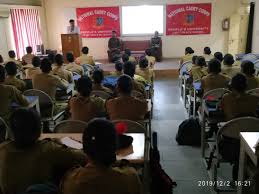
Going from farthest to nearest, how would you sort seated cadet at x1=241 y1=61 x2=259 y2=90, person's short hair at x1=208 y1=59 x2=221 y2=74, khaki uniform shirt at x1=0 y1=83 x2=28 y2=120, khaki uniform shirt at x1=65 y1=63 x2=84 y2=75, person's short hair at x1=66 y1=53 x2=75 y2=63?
person's short hair at x1=66 y1=53 x2=75 y2=63, khaki uniform shirt at x1=65 y1=63 x2=84 y2=75, person's short hair at x1=208 y1=59 x2=221 y2=74, seated cadet at x1=241 y1=61 x2=259 y2=90, khaki uniform shirt at x1=0 y1=83 x2=28 y2=120

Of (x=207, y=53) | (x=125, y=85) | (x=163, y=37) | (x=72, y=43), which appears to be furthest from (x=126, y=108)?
(x=163, y=37)

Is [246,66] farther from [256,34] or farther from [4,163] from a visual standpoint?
[256,34]

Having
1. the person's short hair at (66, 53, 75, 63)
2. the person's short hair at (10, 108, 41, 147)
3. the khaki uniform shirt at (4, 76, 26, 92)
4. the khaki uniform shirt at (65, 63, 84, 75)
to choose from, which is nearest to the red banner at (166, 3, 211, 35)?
the person's short hair at (66, 53, 75, 63)

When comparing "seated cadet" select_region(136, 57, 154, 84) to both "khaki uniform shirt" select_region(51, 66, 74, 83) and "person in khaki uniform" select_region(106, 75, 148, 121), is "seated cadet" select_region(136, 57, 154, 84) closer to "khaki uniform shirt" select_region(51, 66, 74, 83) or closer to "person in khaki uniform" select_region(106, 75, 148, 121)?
"khaki uniform shirt" select_region(51, 66, 74, 83)

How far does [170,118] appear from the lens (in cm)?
505

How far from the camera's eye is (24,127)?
1.66 metres

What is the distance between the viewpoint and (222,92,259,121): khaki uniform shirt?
289 centimetres

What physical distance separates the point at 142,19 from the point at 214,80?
7086 mm

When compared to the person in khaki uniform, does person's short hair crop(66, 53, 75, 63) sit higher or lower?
higher

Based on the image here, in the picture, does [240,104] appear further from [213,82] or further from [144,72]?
[144,72]

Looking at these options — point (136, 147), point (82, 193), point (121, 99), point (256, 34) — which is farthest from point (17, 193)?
point (256, 34)

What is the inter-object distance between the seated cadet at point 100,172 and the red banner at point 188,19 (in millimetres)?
9757

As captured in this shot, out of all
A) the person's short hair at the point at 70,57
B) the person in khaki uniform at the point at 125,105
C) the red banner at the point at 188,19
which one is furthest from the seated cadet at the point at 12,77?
the red banner at the point at 188,19

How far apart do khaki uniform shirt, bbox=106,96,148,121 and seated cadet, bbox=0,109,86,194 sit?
133cm
